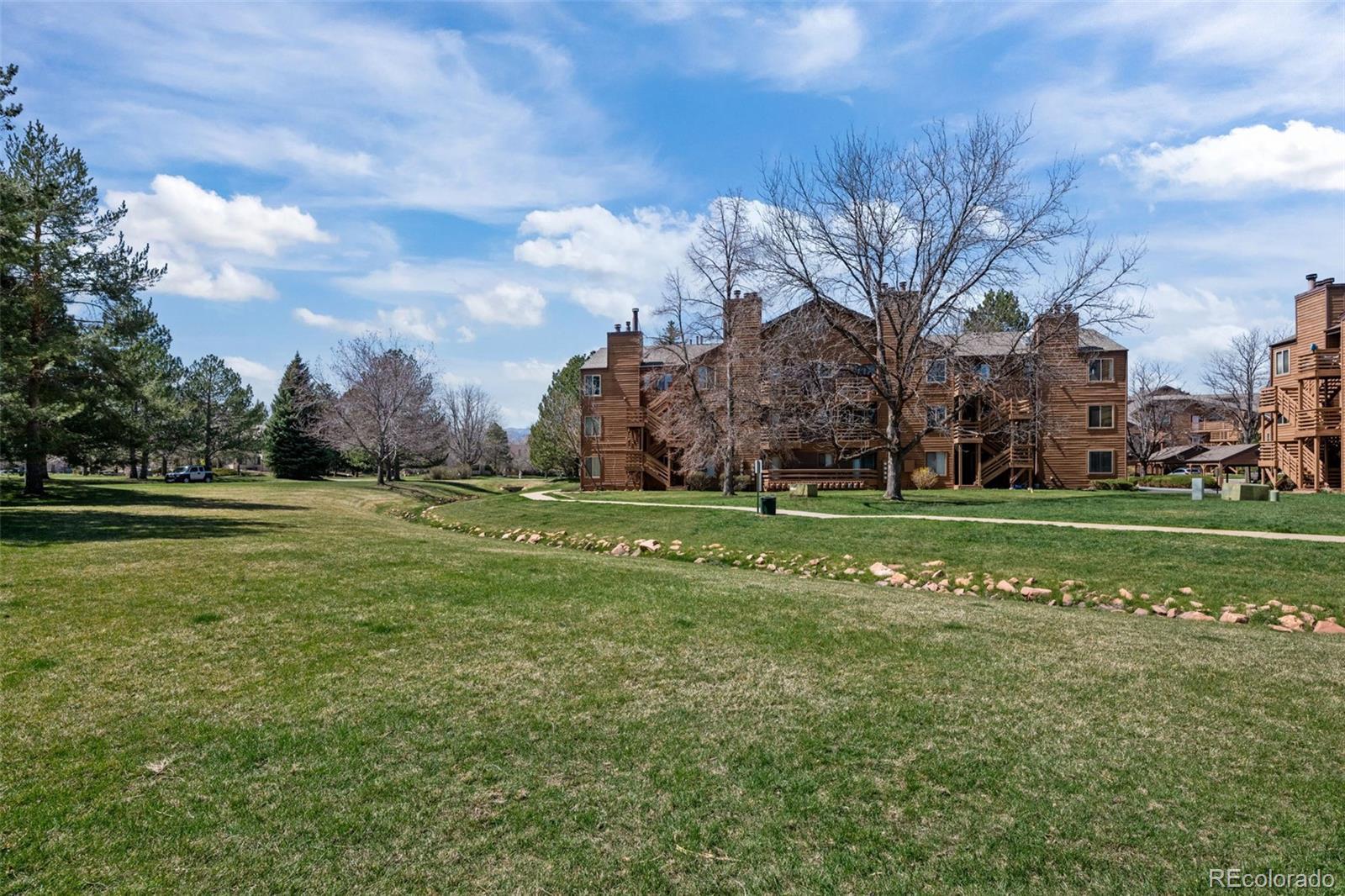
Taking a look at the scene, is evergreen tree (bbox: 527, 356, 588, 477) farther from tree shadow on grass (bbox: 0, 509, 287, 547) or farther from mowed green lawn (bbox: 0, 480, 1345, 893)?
mowed green lawn (bbox: 0, 480, 1345, 893)

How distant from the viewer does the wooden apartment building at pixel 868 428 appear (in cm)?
3862

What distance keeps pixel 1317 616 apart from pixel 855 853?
1084 centimetres

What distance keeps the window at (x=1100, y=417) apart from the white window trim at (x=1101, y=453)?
4.21 feet

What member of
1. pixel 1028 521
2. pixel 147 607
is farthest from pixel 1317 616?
pixel 147 607

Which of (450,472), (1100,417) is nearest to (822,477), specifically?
(1100,417)

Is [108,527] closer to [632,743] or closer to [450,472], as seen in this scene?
[632,743]

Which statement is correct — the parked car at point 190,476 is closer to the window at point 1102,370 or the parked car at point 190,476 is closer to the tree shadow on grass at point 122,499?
the tree shadow on grass at point 122,499

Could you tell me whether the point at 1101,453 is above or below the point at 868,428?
below

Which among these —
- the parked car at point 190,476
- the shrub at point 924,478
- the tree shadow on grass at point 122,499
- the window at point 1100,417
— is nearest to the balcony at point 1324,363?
the window at point 1100,417

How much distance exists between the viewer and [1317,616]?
36.6 feet

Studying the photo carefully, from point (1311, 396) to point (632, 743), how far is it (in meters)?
46.7

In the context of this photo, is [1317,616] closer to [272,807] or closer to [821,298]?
[272,807]

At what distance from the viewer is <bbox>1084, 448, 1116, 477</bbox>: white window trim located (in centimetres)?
4350

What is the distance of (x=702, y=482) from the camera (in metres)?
44.9
